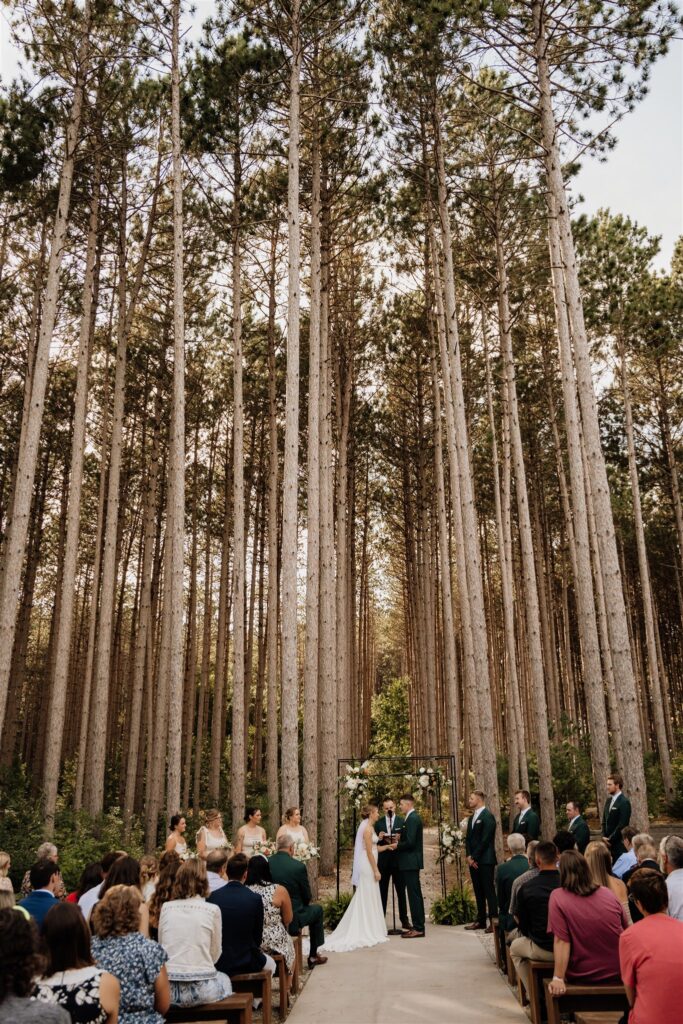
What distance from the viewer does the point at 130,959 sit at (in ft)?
11.5

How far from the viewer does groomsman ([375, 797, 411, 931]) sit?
356 inches

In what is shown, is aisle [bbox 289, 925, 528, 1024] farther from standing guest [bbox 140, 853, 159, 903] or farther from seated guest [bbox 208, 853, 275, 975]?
standing guest [bbox 140, 853, 159, 903]

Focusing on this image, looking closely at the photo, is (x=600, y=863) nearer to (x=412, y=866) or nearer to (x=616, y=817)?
(x=616, y=817)

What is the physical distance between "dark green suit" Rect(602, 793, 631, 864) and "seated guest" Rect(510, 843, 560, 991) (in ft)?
12.1

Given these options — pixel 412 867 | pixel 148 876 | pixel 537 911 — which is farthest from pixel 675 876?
pixel 412 867

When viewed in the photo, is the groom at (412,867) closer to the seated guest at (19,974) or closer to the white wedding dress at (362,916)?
the white wedding dress at (362,916)

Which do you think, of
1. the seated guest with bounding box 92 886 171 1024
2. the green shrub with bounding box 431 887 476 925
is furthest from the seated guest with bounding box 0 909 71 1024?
the green shrub with bounding box 431 887 476 925

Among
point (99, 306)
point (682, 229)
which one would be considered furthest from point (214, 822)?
point (682, 229)

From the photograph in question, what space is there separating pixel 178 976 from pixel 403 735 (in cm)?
3385

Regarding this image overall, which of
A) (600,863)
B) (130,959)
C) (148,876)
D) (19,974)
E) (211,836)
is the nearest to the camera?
(19,974)

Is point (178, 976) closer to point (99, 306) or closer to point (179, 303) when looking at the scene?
point (179, 303)

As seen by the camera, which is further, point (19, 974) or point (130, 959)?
point (130, 959)

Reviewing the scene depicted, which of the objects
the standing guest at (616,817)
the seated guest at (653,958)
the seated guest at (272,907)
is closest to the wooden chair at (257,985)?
the seated guest at (272,907)

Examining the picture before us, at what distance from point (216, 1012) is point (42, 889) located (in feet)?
4.77
